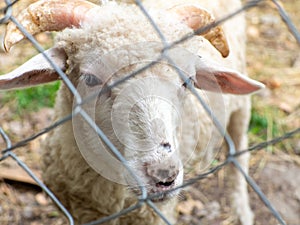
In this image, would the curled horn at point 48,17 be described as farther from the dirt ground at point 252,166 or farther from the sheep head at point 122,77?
the dirt ground at point 252,166

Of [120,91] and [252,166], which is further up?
[120,91]

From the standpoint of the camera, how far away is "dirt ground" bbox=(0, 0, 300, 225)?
12.0 feet

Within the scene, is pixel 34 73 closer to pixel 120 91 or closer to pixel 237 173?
pixel 120 91

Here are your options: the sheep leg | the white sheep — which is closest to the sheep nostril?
the white sheep

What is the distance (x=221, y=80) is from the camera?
8.95 ft

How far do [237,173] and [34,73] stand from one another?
7.32ft

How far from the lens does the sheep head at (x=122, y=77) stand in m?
2.03

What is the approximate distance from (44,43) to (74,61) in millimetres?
2589

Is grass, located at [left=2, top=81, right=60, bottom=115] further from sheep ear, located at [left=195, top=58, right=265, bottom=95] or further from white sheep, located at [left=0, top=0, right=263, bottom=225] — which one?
sheep ear, located at [left=195, top=58, right=265, bottom=95]

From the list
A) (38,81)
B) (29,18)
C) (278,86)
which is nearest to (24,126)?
(38,81)

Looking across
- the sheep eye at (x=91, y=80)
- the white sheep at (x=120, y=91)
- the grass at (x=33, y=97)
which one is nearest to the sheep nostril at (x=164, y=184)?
the white sheep at (x=120, y=91)

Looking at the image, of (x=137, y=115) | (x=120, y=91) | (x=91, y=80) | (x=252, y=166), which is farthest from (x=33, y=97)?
(x=137, y=115)

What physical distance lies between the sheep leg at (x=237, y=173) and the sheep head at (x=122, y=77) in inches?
54.7

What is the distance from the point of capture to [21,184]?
12.3 feet
